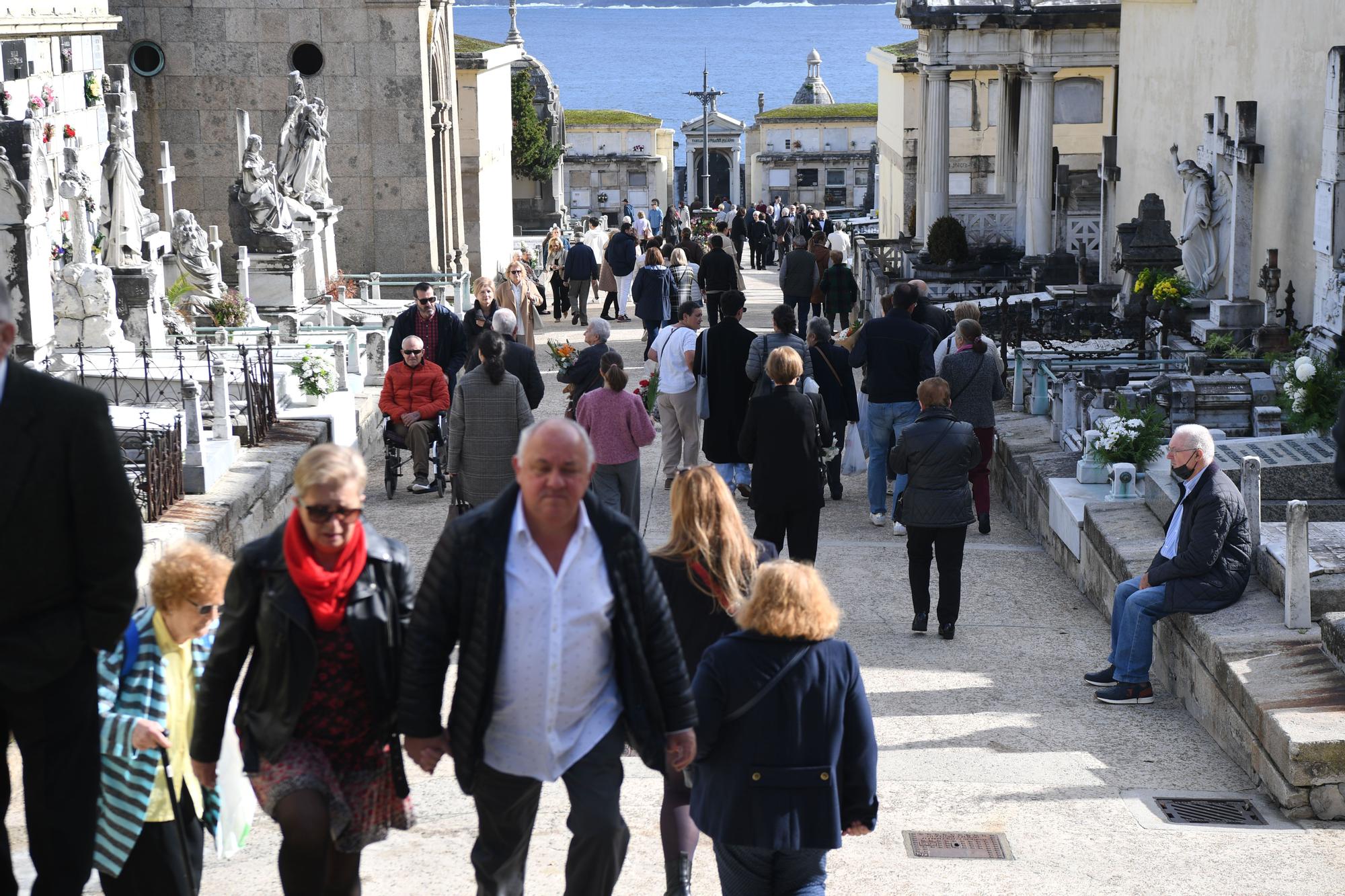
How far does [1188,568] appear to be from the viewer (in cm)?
863

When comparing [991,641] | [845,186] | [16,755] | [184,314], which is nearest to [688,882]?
[16,755]

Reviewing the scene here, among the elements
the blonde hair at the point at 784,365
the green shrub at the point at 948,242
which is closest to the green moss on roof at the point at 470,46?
the green shrub at the point at 948,242

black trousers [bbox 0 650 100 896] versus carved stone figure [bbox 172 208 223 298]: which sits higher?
carved stone figure [bbox 172 208 223 298]

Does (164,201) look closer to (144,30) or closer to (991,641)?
Result: (144,30)

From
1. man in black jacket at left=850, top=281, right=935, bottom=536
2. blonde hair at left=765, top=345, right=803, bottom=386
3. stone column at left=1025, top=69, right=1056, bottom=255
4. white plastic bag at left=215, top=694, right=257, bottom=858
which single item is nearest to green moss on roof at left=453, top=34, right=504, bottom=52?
stone column at left=1025, top=69, right=1056, bottom=255

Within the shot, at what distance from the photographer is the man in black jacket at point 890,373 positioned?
1263cm

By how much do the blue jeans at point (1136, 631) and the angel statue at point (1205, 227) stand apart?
1008 cm

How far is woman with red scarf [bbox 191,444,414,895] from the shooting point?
15.6 ft

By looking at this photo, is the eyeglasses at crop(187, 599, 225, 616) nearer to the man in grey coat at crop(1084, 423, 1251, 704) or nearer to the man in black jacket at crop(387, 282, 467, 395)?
the man in grey coat at crop(1084, 423, 1251, 704)

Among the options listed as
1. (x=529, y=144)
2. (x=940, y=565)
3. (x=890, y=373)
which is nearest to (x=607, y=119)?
(x=529, y=144)

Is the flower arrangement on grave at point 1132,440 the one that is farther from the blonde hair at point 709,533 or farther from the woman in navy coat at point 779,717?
the woman in navy coat at point 779,717

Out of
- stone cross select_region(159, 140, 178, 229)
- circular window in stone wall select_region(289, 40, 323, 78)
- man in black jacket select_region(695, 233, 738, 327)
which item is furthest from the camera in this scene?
circular window in stone wall select_region(289, 40, 323, 78)

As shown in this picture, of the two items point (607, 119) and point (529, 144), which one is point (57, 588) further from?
point (607, 119)

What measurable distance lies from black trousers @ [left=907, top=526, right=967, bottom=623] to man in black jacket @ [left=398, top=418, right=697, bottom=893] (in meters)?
5.01
